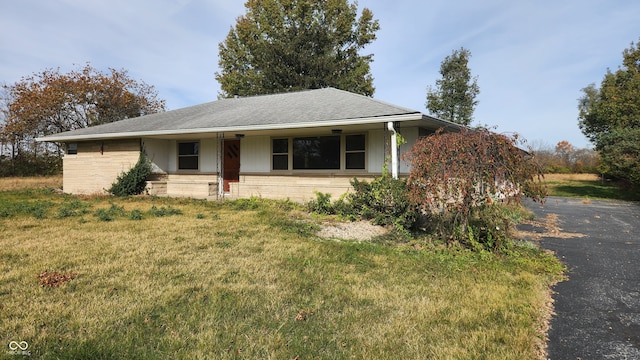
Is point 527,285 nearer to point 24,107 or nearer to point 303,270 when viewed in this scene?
point 303,270

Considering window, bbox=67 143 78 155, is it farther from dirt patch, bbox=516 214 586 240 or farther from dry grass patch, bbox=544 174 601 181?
dry grass patch, bbox=544 174 601 181

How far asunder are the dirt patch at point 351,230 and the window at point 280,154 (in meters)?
4.78

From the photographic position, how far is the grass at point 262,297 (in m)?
2.74

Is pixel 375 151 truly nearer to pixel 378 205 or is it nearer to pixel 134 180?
pixel 378 205

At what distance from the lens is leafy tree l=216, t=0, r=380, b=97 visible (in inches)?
1070

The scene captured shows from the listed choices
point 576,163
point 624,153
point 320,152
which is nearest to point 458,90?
point 624,153

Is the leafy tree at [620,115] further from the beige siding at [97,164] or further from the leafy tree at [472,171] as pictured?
the beige siding at [97,164]

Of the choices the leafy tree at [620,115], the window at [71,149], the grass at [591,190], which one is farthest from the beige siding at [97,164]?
the grass at [591,190]

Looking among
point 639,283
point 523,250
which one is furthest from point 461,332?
point 523,250

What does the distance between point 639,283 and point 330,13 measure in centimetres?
3155

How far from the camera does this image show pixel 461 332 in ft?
9.89

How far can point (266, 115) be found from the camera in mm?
11750

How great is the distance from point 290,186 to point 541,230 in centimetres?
749

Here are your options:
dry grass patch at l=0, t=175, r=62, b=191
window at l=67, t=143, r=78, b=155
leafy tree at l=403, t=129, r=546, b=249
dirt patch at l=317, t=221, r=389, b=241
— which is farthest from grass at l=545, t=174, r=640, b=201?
dry grass patch at l=0, t=175, r=62, b=191
